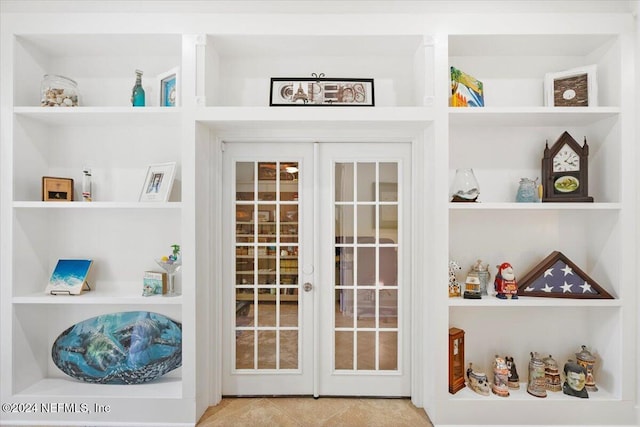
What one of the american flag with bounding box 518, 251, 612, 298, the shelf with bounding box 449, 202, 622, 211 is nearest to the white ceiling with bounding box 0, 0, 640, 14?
the shelf with bounding box 449, 202, 622, 211

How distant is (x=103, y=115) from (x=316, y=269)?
1.68 meters

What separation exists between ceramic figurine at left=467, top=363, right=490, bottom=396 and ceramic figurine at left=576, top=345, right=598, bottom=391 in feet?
1.94

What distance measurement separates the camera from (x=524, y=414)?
6.98ft

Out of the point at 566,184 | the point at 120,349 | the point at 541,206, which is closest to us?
the point at 541,206

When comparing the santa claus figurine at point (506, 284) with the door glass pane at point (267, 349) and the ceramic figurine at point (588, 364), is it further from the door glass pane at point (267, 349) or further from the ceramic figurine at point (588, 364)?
the door glass pane at point (267, 349)

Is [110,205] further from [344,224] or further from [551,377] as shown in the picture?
[551,377]

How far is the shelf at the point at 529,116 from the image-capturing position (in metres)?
2.10

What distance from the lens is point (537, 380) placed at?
218 centimetres

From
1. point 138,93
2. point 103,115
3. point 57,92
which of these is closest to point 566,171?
point 138,93

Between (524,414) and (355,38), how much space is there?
2506 mm

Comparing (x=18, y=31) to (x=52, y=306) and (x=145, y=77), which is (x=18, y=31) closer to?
(x=145, y=77)

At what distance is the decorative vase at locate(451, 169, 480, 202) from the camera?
220 cm

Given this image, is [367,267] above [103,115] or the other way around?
the other way around

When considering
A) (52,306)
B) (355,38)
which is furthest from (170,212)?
(355,38)
